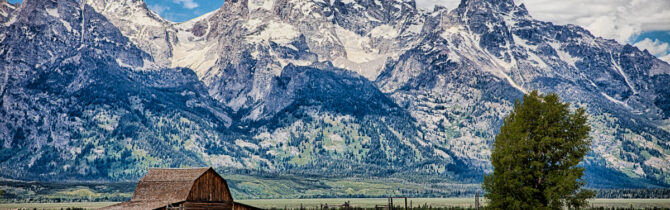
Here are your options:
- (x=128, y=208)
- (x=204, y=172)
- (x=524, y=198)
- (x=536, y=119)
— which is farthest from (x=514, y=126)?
(x=128, y=208)

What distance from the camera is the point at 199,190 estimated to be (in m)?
99.2

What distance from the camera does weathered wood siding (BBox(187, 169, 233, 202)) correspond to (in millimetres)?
98650

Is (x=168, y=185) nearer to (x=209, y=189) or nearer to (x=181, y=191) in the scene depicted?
(x=181, y=191)

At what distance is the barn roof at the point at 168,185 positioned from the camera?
3853 inches

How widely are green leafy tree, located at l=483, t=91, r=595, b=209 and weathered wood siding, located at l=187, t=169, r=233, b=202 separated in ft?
127

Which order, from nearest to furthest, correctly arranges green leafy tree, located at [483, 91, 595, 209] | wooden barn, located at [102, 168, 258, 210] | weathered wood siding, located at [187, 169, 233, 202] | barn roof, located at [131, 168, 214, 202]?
1. green leafy tree, located at [483, 91, 595, 209]
2. wooden barn, located at [102, 168, 258, 210]
3. barn roof, located at [131, 168, 214, 202]
4. weathered wood siding, located at [187, 169, 233, 202]

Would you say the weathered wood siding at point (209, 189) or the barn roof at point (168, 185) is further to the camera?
the weathered wood siding at point (209, 189)

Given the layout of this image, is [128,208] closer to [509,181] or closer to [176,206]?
[176,206]

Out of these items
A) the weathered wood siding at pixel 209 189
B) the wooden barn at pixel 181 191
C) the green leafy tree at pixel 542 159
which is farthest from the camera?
the weathered wood siding at pixel 209 189

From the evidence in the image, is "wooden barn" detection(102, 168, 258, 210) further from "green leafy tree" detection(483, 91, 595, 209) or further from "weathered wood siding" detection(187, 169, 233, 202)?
"green leafy tree" detection(483, 91, 595, 209)

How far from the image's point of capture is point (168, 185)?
99875 millimetres

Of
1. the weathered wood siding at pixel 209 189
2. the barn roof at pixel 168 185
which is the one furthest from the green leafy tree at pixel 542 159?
the barn roof at pixel 168 185

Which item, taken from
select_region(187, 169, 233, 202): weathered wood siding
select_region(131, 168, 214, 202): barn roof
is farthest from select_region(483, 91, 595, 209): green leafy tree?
select_region(131, 168, 214, 202): barn roof

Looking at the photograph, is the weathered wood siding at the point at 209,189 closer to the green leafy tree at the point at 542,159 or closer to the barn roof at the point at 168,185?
the barn roof at the point at 168,185
